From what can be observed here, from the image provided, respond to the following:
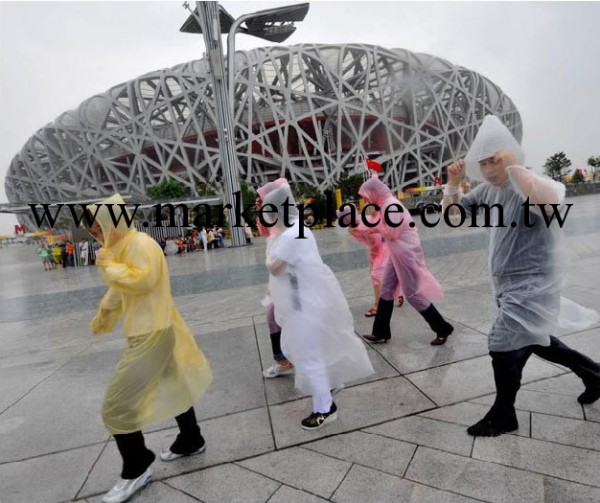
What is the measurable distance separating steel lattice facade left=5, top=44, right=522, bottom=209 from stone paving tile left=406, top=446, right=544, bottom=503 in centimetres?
4289

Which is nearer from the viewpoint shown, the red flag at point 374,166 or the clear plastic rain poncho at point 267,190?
the clear plastic rain poncho at point 267,190

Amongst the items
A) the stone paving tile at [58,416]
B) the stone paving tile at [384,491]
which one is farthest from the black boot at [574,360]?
the stone paving tile at [58,416]

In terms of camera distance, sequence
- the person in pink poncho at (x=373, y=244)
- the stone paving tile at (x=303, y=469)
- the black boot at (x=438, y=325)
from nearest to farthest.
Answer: the stone paving tile at (x=303, y=469), the black boot at (x=438, y=325), the person in pink poncho at (x=373, y=244)

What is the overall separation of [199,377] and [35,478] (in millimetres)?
1115

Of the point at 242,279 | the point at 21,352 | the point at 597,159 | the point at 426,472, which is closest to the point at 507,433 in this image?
the point at 426,472

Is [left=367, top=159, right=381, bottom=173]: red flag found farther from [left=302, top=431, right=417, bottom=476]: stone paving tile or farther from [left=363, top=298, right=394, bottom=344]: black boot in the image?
[left=302, top=431, right=417, bottom=476]: stone paving tile

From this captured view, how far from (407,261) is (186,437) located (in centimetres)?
268

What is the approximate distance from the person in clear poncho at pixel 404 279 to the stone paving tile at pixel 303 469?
2073mm

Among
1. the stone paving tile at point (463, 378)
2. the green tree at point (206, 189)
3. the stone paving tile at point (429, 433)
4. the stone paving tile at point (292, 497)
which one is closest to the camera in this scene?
the stone paving tile at point (292, 497)

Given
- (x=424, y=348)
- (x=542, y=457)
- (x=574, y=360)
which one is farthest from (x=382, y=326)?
→ (x=542, y=457)

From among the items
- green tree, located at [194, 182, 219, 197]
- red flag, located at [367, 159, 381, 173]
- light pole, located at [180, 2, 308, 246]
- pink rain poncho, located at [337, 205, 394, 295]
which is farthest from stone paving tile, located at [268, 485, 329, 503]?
green tree, located at [194, 182, 219, 197]

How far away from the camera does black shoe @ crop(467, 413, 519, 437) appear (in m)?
2.47

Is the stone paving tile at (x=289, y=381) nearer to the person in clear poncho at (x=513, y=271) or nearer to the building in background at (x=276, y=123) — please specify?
the person in clear poncho at (x=513, y=271)

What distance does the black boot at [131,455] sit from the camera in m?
2.25
